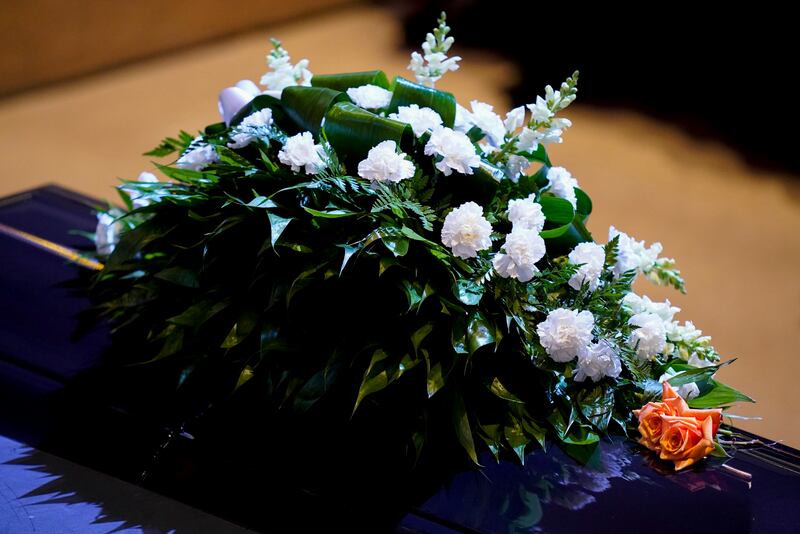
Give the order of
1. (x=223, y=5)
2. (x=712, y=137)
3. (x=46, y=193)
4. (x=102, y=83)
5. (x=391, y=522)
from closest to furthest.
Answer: (x=391, y=522)
(x=46, y=193)
(x=712, y=137)
(x=102, y=83)
(x=223, y=5)

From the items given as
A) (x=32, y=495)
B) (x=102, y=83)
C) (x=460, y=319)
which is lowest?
(x=32, y=495)

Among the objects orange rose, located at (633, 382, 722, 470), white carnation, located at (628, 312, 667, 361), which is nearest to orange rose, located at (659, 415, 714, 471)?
orange rose, located at (633, 382, 722, 470)

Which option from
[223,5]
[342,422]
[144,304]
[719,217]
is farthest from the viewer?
[223,5]

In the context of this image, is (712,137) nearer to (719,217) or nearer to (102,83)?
(719,217)

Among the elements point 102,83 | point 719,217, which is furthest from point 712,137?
point 102,83

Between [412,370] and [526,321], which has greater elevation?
[526,321]

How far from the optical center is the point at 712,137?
3770 millimetres

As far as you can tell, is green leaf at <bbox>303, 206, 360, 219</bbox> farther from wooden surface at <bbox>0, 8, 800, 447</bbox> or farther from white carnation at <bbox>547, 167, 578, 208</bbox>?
wooden surface at <bbox>0, 8, 800, 447</bbox>

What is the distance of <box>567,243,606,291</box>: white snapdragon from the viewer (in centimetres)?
118

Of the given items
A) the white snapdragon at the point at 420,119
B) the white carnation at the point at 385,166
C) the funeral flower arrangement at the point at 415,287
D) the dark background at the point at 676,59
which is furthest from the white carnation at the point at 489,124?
the dark background at the point at 676,59

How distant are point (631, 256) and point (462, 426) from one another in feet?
1.50

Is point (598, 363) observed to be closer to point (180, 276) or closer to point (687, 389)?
point (687, 389)

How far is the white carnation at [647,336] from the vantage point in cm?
120

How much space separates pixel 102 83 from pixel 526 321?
3.44 meters
